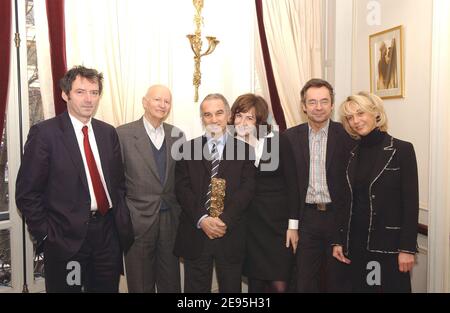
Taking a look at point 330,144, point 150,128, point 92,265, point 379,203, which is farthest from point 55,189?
point 379,203

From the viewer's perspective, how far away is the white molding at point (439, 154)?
100 inches

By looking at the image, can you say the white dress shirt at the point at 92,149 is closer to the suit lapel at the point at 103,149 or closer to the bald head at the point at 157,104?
the suit lapel at the point at 103,149

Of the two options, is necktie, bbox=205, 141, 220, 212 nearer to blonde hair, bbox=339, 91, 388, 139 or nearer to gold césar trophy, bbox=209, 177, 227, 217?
gold césar trophy, bbox=209, 177, 227, 217

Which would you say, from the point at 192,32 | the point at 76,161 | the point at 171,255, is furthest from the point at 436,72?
the point at 76,161

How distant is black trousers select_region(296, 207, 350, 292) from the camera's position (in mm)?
2381

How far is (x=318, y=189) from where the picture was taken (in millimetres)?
2426

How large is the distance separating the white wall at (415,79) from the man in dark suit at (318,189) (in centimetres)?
71

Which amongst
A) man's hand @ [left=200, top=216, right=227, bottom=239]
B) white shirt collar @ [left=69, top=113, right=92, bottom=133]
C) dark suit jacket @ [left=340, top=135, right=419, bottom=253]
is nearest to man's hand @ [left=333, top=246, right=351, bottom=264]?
dark suit jacket @ [left=340, top=135, right=419, bottom=253]

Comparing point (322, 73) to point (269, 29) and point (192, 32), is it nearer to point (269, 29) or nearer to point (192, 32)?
point (269, 29)

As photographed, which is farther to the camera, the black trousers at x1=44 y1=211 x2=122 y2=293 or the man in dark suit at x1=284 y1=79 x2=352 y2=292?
the man in dark suit at x1=284 y1=79 x2=352 y2=292

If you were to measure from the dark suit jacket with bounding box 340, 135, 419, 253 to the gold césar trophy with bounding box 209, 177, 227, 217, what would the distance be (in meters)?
0.83

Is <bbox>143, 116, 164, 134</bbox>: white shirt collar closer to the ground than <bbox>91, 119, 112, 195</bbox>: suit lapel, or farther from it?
farther from it

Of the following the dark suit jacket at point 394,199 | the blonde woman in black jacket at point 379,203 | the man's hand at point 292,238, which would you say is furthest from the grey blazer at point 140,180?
the dark suit jacket at point 394,199

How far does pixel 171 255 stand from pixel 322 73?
2160 millimetres
